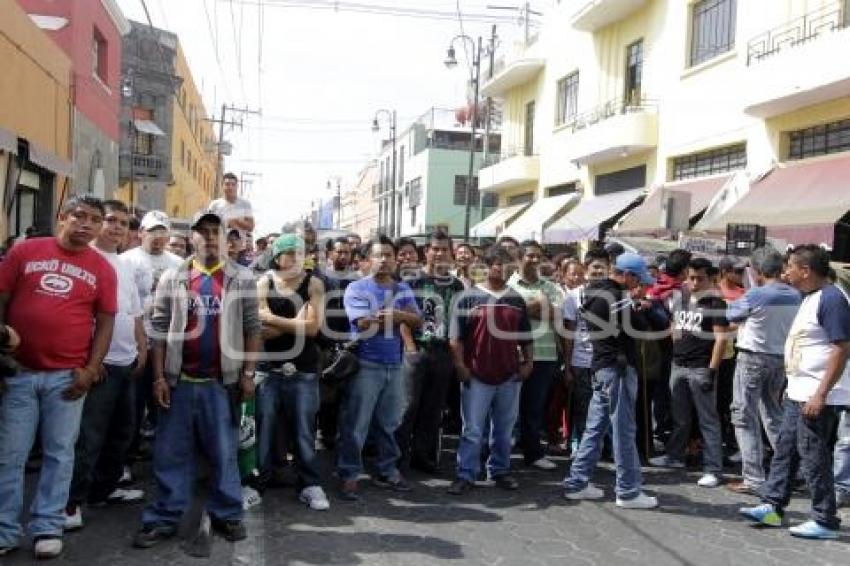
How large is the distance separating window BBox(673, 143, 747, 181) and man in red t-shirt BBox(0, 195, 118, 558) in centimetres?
1338

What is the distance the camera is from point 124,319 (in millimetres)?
5141

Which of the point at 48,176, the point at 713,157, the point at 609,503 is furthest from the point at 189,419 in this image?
the point at 713,157

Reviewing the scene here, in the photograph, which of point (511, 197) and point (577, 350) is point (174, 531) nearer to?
point (577, 350)

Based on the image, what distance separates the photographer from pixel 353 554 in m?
4.57

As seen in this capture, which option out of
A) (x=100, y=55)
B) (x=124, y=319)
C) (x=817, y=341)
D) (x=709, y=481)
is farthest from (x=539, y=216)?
(x=124, y=319)

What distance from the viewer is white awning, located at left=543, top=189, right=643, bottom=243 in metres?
18.2

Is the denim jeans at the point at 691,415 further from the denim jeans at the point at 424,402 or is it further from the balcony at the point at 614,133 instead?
the balcony at the point at 614,133

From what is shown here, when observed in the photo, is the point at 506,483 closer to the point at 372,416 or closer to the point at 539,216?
the point at 372,416

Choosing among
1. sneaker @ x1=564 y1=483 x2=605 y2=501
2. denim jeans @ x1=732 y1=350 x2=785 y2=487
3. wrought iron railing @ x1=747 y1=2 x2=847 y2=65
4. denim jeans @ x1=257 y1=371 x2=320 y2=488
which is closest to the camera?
denim jeans @ x1=257 y1=371 x2=320 y2=488

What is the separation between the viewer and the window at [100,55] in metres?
15.8

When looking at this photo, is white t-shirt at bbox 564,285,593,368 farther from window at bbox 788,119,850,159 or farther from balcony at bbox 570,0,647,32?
balcony at bbox 570,0,647,32

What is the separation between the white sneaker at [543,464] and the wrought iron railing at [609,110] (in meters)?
13.1

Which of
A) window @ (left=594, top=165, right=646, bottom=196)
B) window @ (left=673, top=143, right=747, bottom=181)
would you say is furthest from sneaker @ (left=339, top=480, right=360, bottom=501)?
window @ (left=594, top=165, right=646, bottom=196)

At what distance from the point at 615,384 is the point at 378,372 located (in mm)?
1805
